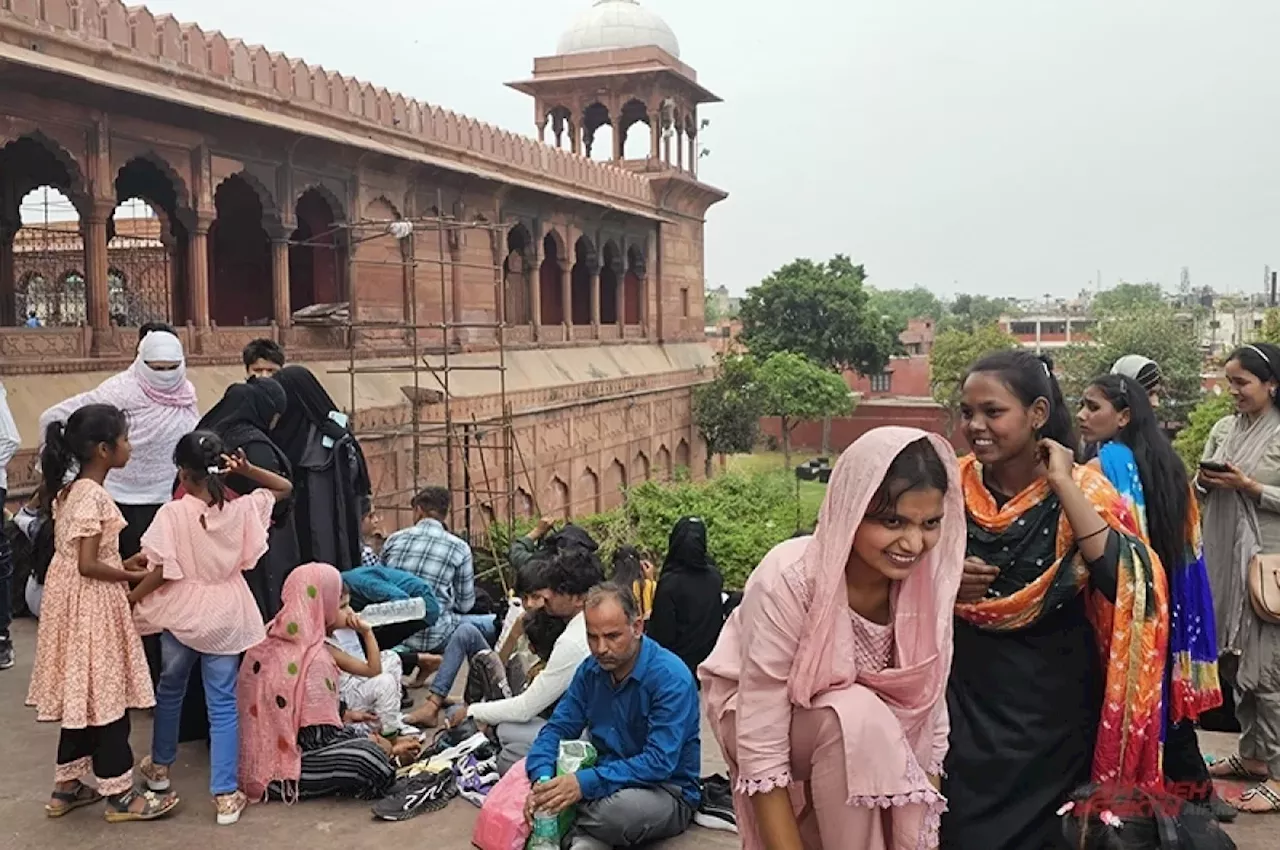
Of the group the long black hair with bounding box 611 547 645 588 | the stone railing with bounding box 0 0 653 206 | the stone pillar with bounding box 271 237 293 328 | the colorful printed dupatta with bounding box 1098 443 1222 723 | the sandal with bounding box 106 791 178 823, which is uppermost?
the stone railing with bounding box 0 0 653 206

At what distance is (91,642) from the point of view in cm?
360

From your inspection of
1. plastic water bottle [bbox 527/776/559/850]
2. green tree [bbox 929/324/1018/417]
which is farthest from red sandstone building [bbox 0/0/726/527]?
green tree [bbox 929/324/1018/417]

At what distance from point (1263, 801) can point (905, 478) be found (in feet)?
7.75

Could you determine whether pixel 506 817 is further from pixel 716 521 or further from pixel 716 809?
pixel 716 521

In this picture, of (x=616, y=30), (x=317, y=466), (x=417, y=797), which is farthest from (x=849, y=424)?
(x=417, y=797)

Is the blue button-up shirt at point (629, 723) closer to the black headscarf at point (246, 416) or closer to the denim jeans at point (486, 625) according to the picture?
the black headscarf at point (246, 416)

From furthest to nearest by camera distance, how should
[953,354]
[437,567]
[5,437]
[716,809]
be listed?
[953,354], [437,567], [5,437], [716,809]

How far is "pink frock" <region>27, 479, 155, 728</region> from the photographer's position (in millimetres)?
3555

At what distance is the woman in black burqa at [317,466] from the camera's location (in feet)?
16.5

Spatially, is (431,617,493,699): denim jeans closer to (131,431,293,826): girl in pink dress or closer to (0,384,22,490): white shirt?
(131,431,293,826): girl in pink dress

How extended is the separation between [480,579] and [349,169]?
5.77m

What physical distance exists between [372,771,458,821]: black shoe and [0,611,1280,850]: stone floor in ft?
0.13

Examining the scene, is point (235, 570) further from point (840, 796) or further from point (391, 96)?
point (391, 96)

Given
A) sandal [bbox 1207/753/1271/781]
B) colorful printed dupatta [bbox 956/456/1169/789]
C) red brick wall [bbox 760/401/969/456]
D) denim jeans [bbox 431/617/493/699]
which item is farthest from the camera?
red brick wall [bbox 760/401/969/456]
